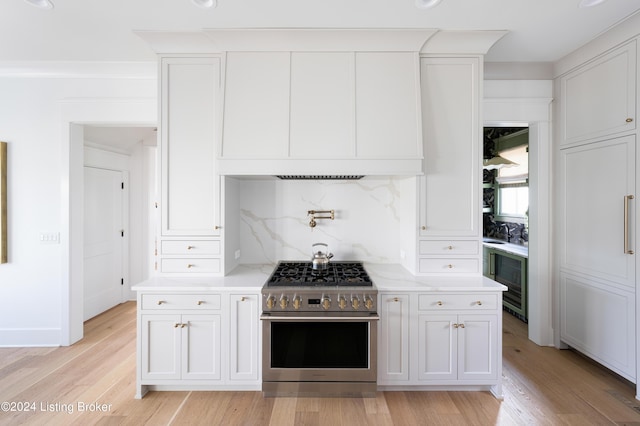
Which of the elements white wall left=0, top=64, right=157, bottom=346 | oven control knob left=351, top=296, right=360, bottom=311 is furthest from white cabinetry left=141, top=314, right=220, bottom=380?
white wall left=0, top=64, right=157, bottom=346

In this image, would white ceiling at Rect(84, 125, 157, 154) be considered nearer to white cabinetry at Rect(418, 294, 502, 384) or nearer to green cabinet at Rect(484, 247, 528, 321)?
white cabinetry at Rect(418, 294, 502, 384)

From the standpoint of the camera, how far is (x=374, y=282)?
234 centimetres

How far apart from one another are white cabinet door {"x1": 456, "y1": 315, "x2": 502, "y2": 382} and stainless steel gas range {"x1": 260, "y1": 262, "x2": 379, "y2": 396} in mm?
648

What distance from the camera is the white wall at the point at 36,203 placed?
307 cm

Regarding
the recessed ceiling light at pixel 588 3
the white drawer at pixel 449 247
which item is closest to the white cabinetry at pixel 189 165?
the white drawer at pixel 449 247

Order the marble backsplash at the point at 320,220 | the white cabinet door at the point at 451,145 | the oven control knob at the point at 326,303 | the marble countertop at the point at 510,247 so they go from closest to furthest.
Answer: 1. the oven control knob at the point at 326,303
2. the white cabinet door at the point at 451,145
3. the marble backsplash at the point at 320,220
4. the marble countertop at the point at 510,247

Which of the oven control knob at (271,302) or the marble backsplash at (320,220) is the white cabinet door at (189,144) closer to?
the marble backsplash at (320,220)

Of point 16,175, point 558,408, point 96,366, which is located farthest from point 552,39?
point 16,175

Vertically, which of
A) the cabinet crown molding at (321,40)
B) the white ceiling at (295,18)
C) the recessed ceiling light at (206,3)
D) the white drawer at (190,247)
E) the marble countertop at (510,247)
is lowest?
the marble countertop at (510,247)

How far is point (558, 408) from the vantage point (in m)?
→ 2.15

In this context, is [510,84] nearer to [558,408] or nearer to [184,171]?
[558,408]

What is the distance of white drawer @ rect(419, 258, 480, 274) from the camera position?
2.48 metres

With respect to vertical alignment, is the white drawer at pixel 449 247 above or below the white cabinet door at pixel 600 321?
above

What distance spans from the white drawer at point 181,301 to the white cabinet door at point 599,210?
3.07 metres
